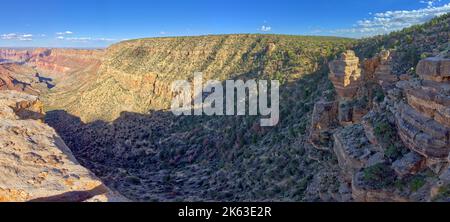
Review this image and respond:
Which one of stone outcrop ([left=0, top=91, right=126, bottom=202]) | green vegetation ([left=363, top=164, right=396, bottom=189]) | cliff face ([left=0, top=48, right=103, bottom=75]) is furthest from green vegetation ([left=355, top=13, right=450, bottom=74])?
cliff face ([left=0, top=48, right=103, bottom=75])

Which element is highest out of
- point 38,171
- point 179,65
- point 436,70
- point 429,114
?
point 436,70

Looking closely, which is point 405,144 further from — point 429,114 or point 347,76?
point 347,76

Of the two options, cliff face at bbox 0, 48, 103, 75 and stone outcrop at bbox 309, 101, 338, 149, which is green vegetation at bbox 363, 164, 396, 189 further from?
cliff face at bbox 0, 48, 103, 75

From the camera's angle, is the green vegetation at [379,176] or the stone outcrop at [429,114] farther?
the green vegetation at [379,176]

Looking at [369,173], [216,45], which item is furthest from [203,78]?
[369,173]

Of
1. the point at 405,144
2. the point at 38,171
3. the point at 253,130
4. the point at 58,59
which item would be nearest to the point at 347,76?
the point at 405,144

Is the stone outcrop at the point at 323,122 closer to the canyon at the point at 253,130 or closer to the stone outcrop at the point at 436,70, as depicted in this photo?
the canyon at the point at 253,130

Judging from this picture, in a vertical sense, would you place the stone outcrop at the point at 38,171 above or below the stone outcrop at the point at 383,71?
below

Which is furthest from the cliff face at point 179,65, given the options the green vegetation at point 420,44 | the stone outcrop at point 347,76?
the stone outcrop at point 347,76
